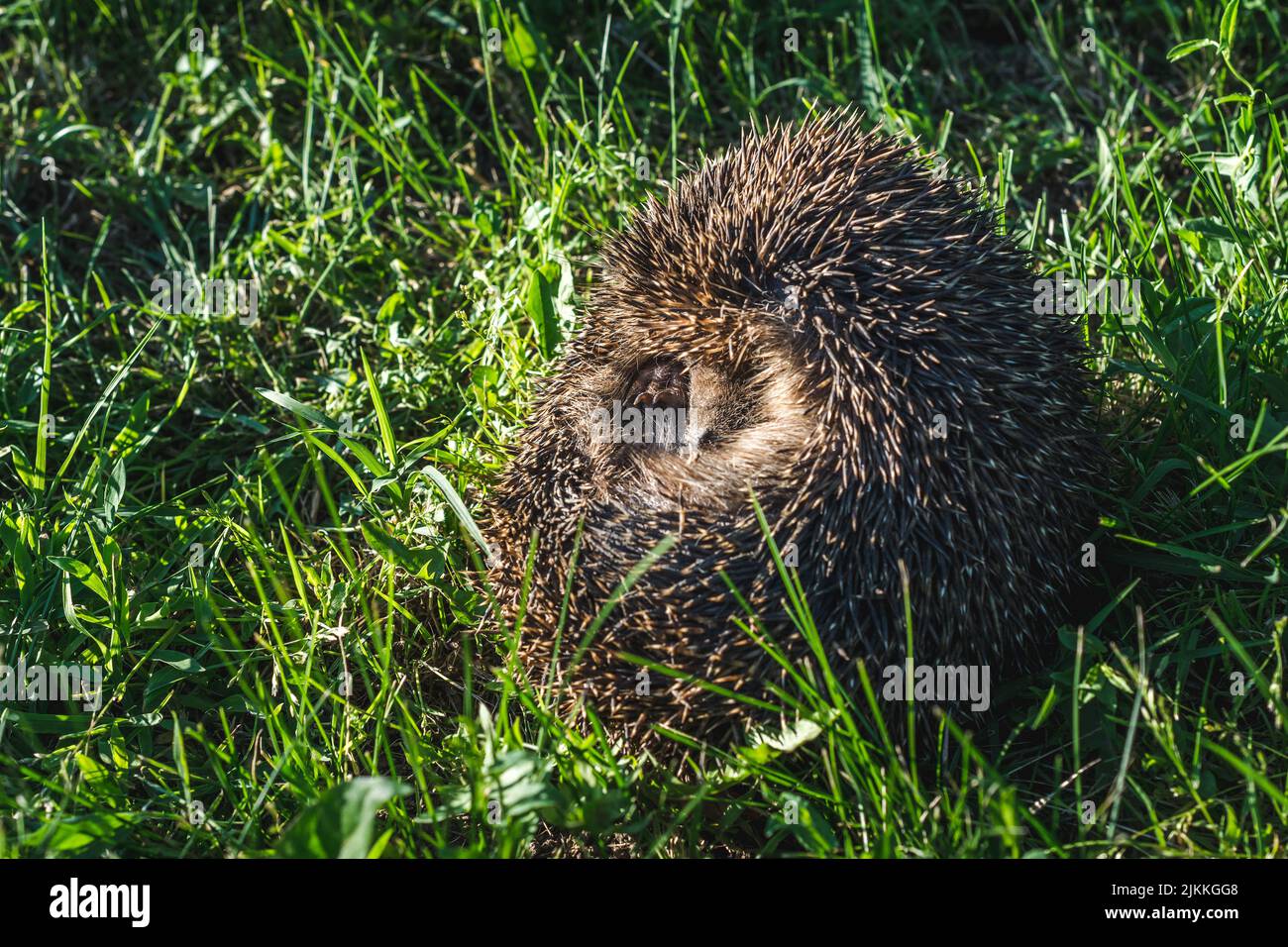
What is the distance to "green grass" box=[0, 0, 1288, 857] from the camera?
11.2 feet

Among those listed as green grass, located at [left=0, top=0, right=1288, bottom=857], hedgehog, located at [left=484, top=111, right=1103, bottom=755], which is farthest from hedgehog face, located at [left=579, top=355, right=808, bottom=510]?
green grass, located at [left=0, top=0, right=1288, bottom=857]

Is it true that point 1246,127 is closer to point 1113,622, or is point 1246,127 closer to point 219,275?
point 1113,622

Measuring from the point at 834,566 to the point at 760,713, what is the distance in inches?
19.4

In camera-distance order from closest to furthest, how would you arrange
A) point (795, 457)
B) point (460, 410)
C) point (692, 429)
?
1. point (795, 457)
2. point (692, 429)
3. point (460, 410)

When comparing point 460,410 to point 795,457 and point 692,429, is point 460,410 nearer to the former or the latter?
point 692,429

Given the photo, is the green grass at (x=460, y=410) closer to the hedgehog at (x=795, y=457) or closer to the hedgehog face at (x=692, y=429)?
the hedgehog at (x=795, y=457)

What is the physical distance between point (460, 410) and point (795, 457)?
6.44 ft

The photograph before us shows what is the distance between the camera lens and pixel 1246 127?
14.9 ft

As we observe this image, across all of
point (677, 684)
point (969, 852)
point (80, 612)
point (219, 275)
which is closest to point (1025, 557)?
point (969, 852)

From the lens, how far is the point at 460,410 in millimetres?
4965

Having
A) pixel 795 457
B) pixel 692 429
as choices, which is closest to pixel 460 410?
pixel 692 429

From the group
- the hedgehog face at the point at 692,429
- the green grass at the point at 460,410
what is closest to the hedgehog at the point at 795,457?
the hedgehog face at the point at 692,429

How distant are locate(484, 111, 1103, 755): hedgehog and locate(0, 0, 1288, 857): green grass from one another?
0.22 meters

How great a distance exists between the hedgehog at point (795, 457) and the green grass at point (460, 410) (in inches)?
8.7
